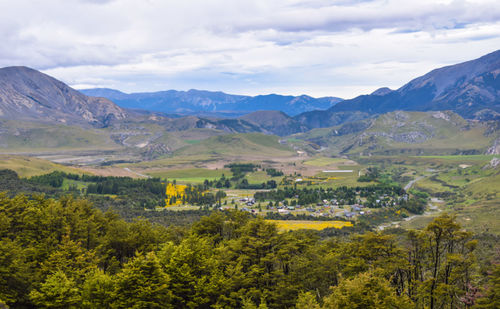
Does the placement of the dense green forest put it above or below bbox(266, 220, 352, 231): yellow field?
above

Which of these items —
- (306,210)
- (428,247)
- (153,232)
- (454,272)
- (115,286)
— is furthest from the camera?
(306,210)

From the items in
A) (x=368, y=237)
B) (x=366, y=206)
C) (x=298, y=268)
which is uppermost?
(x=368, y=237)

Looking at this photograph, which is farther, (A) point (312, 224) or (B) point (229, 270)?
(A) point (312, 224)

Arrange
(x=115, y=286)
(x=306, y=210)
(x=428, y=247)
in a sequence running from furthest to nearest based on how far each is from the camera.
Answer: (x=306, y=210), (x=428, y=247), (x=115, y=286)

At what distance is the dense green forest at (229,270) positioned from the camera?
4203 centimetres

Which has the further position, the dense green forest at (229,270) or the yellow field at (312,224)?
the yellow field at (312,224)

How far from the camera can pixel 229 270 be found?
50.6 m

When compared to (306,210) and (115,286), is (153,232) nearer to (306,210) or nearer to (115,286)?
(115,286)

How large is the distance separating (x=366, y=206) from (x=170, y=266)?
148792 millimetres

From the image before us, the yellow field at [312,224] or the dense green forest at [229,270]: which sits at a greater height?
A: the dense green forest at [229,270]

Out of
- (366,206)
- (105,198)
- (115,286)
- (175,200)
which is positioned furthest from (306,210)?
(115,286)

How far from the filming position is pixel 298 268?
5322 centimetres

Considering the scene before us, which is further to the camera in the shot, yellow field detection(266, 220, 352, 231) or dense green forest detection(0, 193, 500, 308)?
yellow field detection(266, 220, 352, 231)

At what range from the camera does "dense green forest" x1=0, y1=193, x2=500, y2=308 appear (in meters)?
42.0
